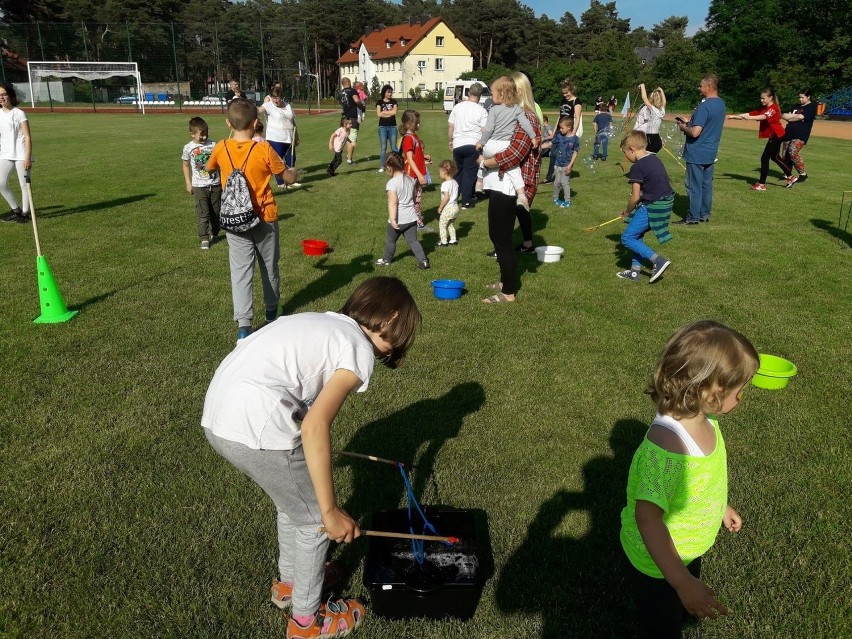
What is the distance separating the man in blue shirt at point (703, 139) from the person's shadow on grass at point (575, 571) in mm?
7996

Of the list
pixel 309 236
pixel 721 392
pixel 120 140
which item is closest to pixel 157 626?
pixel 721 392

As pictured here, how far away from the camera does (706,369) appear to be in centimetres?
199

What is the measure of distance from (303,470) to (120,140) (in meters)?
22.8

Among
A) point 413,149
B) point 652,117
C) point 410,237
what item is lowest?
point 410,237

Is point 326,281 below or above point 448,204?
below

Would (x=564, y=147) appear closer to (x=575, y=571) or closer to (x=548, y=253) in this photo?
(x=548, y=253)

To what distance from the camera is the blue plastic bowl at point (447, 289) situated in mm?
6551

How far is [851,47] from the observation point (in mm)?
39719

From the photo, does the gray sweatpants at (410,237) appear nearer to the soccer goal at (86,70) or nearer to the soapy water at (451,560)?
the soapy water at (451,560)

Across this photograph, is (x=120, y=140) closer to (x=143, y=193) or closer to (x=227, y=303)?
(x=143, y=193)

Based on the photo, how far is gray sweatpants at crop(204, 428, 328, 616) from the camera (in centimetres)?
224

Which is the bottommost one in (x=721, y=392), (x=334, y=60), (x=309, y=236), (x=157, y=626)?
(x=157, y=626)

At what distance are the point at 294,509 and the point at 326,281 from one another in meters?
5.04

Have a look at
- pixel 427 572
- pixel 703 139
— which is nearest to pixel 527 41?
pixel 703 139
